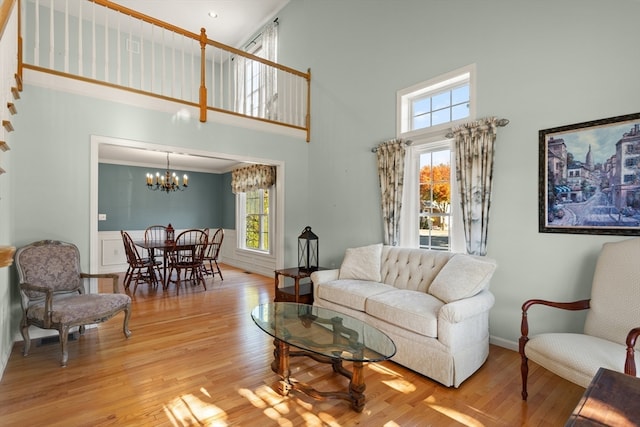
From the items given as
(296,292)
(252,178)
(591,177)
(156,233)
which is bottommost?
(296,292)

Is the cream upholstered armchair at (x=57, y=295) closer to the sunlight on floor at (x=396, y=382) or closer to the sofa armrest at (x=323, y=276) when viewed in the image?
the sofa armrest at (x=323, y=276)

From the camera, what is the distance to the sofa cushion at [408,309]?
2.60m

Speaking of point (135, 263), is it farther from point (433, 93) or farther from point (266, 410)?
point (433, 93)

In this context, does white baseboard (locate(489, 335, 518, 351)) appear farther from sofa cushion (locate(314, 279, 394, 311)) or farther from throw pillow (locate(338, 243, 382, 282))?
throw pillow (locate(338, 243, 382, 282))

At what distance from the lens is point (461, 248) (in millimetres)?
3596

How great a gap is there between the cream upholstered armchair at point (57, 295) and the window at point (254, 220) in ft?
12.8

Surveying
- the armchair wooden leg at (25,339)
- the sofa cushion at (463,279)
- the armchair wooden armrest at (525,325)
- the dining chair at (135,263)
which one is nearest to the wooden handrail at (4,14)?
the armchair wooden leg at (25,339)

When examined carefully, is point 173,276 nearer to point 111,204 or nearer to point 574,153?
point 111,204

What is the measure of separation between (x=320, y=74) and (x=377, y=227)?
2.83m

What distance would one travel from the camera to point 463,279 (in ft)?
9.29

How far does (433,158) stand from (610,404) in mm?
3124

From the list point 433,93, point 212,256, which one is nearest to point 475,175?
point 433,93

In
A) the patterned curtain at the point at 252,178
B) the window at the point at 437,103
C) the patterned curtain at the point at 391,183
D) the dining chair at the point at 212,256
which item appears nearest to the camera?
the window at the point at 437,103

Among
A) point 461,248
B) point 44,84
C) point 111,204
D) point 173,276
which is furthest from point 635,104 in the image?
point 111,204
